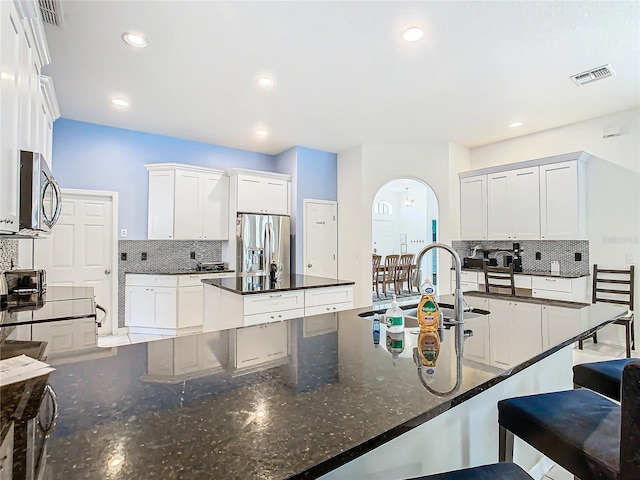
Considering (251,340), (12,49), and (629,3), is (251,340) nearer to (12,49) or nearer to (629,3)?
(12,49)

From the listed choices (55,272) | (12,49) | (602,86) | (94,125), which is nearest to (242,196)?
(94,125)

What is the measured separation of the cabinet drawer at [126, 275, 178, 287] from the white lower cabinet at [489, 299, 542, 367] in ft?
13.4

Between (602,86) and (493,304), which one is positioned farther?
(602,86)

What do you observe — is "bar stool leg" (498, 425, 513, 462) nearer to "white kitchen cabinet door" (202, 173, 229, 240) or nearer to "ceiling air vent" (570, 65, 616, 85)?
"ceiling air vent" (570, 65, 616, 85)

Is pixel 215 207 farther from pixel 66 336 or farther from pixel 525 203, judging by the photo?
pixel 525 203

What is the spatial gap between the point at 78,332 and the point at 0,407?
36.7 inches

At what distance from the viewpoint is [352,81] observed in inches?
136

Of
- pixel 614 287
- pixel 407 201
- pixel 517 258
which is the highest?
pixel 407 201

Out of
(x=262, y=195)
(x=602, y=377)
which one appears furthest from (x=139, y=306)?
(x=602, y=377)

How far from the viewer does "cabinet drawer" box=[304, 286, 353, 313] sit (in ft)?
10.3

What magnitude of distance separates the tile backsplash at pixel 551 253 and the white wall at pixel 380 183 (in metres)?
0.65

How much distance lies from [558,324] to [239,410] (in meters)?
1.44

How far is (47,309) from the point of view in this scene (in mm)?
2145

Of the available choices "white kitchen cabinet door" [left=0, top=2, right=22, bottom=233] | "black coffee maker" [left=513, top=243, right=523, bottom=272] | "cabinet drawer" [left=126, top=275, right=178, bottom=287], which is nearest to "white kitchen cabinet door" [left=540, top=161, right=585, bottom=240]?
"black coffee maker" [left=513, top=243, right=523, bottom=272]
